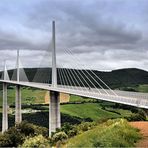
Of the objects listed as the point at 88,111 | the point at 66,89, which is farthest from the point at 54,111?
the point at 88,111

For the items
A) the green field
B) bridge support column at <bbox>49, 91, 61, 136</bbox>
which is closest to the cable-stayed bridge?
bridge support column at <bbox>49, 91, 61, 136</bbox>

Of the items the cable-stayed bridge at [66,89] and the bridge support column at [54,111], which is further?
the bridge support column at [54,111]

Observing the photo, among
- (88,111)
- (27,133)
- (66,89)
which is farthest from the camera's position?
(88,111)

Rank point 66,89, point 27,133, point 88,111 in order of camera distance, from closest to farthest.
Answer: point 27,133 < point 66,89 < point 88,111

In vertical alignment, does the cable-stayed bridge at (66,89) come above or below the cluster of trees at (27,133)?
above

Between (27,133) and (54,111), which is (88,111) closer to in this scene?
(54,111)

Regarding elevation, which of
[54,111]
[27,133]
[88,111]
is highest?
[54,111]

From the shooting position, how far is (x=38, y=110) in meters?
109

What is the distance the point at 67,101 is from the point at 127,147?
108 meters

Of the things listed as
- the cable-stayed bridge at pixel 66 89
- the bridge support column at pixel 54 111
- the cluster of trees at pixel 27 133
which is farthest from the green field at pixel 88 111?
the cluster of trees at pixel 27 133

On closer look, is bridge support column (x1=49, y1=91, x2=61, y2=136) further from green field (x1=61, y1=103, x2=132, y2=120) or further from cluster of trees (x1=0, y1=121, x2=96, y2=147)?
green field (x1=61, y1=103, x2=132, y2=120)

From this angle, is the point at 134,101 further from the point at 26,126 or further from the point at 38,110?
the point at 38,110

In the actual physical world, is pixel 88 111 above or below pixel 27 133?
below

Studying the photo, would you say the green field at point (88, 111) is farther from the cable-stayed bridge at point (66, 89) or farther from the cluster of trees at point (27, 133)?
the cluster of trees at point (27, 133)
